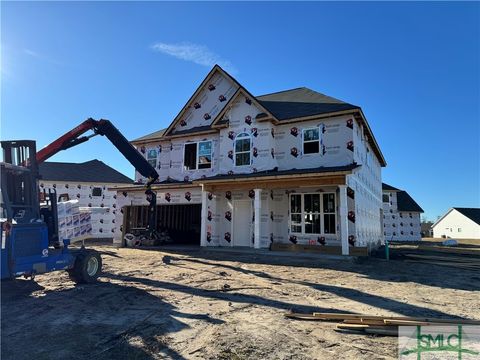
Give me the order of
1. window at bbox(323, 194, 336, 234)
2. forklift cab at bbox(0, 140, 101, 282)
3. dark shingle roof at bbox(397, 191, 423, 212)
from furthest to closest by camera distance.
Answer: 1. dark shingle roof at bbox(397, 191, 423, 212)
2. window at bbox(323, 194, 336, 234)
3. forklift cab at bbox(0, 140, 101, 282)

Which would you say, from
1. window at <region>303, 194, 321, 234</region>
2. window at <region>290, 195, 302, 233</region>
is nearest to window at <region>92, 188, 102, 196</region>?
window at <region>290, 195, 302, 233</region>

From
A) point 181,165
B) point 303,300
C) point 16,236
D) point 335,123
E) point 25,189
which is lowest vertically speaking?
point 303,300

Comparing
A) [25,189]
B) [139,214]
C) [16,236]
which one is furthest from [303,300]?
[139,214]

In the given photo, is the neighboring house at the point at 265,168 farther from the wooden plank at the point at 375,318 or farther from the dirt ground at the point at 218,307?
the wooden plank at the point at 375,318

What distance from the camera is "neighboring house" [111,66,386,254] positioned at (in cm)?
1579

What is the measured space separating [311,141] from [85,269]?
11.7m

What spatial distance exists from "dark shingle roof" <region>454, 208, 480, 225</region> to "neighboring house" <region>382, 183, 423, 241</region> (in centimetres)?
1836

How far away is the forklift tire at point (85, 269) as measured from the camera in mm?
9391

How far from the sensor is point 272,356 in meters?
4.53

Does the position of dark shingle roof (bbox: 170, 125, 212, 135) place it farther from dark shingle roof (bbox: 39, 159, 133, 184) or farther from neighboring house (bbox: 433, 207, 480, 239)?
neighboring house (bbox: 433, 207, 480, 239)

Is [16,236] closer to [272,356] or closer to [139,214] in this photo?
[272,356]

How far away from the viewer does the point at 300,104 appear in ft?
60.6

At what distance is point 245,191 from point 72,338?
1323 centimetres

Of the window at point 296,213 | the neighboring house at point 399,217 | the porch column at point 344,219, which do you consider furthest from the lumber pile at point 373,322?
the neighboring house at point 399,217
